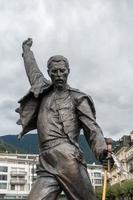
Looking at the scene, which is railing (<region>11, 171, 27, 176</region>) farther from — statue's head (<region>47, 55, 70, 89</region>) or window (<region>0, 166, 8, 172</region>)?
statue's head (<region>47, 55, 70, 89</region>)

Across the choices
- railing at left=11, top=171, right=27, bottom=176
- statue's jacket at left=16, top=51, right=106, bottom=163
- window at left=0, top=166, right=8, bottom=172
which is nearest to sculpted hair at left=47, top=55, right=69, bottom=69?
statue's jacket at left=16, top=51, right=106, bottom=163

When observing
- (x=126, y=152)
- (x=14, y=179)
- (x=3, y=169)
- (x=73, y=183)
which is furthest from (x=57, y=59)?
(x=3, y=169)

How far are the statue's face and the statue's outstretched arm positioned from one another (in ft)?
1.07

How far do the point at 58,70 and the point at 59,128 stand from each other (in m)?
0.83

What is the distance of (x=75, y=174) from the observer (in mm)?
6289

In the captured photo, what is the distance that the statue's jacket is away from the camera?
665 cm

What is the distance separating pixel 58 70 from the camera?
6926mm

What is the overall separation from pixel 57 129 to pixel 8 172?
116 meters

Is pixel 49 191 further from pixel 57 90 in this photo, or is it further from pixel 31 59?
pixel 31 59

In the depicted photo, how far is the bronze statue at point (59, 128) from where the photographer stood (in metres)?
6.28

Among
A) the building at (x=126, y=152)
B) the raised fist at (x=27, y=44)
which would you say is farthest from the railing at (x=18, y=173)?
the raised fist at (x=27, y=44)

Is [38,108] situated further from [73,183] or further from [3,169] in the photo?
[3,169]

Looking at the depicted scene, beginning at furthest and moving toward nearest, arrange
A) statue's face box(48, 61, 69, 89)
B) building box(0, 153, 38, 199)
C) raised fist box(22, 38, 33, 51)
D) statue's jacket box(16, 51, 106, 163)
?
building box(0, 153, 38, 199)
raised fist box(22, 38, 33, 51)
statue's face box(48, 61, 69, 89)
statue's jacket box(16, 51, 106, 163)

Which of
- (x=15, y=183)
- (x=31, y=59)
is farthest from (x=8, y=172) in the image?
(x=31, y=59)
